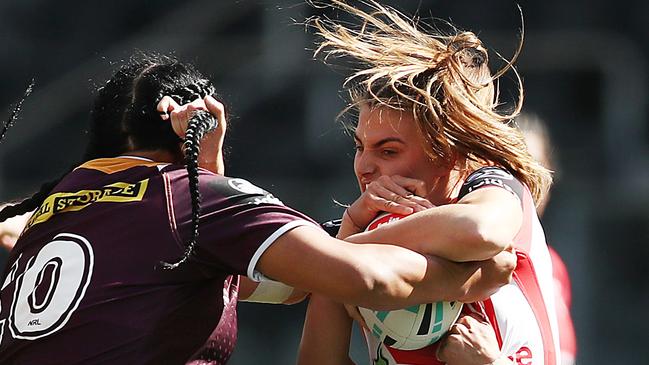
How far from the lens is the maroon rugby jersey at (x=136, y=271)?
2623 mm

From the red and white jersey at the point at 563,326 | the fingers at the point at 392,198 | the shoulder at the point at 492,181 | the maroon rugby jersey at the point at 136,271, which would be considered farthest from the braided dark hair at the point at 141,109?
the red and white jersey at the point at 563,326

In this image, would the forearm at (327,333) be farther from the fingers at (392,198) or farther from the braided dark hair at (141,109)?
the braided dark hair at (141,109)

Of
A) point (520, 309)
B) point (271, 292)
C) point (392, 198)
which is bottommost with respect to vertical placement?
point (271, 292)

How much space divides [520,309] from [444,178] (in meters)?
0.40

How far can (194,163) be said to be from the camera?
2.67 metres

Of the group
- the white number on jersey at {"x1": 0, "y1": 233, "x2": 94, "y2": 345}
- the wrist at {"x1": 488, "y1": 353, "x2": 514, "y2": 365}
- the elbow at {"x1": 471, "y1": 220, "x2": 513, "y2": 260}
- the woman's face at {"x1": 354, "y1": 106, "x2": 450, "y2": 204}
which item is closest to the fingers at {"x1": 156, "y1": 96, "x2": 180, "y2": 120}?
the white number on jersey at {"x1": 0, "y1": 233, "x2": 94, "y2": 345}

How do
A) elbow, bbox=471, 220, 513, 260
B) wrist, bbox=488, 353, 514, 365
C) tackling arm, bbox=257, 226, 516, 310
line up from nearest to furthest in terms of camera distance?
tackling arm, bbox=257, 226, 516, 310, elbow, bbox=471, 220, 513, 260, wrist, bbox=488, 353, 514, 365

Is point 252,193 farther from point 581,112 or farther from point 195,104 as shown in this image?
point 581,112

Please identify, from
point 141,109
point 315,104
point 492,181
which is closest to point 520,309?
point 492,181

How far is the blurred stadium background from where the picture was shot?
26.3 feet

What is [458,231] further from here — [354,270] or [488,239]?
[354,270]

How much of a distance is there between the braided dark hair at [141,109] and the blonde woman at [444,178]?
44 cm

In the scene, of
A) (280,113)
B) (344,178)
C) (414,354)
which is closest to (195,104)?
(414,354)

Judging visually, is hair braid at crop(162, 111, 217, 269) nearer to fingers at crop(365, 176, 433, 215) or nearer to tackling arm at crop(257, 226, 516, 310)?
tackling arm at crop(257, 226, 516, 310)
